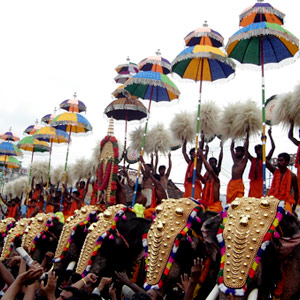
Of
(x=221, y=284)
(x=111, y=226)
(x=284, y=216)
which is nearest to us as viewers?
(x=221, y=284)

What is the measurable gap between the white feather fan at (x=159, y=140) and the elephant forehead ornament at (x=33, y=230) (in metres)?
2.60

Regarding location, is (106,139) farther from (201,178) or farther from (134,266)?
(134,266)

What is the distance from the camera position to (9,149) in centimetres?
1652

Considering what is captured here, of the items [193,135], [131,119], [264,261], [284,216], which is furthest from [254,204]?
[131,119]

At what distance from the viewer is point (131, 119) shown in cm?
985

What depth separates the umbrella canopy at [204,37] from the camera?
23.3 ft

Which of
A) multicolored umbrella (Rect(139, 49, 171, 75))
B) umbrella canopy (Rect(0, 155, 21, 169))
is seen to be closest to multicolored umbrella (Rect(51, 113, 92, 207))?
multicolored umbrella (Rect(139, 49, 171, 75))

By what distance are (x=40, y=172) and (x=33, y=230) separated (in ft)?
27.4

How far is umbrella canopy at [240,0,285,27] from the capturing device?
5.83 meters

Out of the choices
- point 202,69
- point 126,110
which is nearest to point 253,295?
point 202,69

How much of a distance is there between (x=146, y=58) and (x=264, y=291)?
589 centimetres

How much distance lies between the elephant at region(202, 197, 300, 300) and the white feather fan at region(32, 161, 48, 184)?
12.2 metres

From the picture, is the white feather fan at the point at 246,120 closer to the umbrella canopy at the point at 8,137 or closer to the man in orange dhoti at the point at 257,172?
the man in orange dhoti at the point at 257,172

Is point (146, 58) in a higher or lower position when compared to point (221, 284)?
higher
